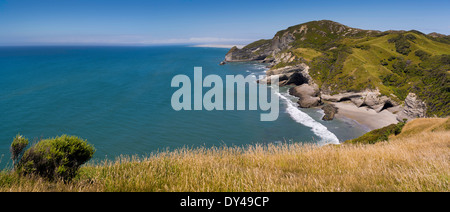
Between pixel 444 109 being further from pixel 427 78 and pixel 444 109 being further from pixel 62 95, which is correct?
pixel 62 95

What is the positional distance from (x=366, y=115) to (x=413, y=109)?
782cm

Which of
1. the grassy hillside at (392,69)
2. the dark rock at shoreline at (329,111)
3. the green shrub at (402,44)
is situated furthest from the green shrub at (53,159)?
the green shrub at (402,44)

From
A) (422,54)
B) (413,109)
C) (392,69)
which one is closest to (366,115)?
(413,109)

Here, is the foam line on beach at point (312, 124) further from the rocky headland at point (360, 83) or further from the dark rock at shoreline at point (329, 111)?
the rocky headland at point (360, 83)

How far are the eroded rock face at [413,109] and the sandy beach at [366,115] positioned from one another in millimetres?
2000

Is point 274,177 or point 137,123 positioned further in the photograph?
point 137,123

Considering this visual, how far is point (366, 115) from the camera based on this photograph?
48.7 meters

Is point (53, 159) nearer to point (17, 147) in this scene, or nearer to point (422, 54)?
point (17, 147)

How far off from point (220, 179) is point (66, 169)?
4.77 meters

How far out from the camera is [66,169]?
648cm

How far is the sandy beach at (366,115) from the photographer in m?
44.1

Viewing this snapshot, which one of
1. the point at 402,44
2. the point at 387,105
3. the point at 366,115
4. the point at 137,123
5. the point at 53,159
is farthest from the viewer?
the point at 402,44

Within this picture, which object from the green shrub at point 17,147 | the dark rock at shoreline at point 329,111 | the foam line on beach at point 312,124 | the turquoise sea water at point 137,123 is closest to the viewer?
the green shrub at point 17,147
